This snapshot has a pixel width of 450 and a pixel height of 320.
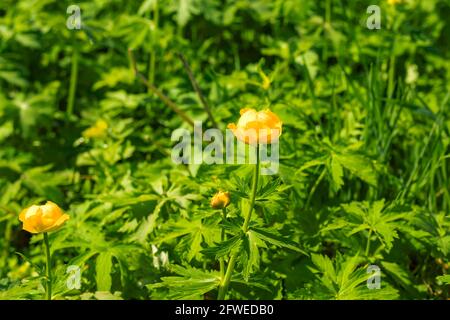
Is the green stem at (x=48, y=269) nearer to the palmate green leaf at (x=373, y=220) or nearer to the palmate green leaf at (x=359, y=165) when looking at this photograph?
the palmate green leaf at (x=373, y=220)

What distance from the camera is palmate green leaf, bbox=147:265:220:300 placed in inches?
60.0

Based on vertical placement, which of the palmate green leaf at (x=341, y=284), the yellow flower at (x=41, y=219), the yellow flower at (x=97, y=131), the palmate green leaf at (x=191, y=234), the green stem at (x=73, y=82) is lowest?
the palmate green leaf at (x=341, y=284)

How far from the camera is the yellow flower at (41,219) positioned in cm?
149

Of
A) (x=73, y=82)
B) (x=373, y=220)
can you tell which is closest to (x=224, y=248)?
(x=373, y=220)

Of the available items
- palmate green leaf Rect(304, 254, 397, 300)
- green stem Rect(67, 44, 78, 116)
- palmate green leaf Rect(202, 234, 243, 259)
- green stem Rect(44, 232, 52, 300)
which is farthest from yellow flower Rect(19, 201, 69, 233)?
green stem Rect(67, 44, 78, 116)

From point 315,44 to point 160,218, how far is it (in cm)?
126

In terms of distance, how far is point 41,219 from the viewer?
4.91ft

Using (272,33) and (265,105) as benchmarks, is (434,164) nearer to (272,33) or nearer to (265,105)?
(265,105)

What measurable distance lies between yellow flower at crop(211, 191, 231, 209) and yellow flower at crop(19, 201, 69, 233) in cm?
37

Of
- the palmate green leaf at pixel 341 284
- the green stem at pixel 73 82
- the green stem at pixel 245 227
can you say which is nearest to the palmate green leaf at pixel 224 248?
the green stem at pixel 245 227

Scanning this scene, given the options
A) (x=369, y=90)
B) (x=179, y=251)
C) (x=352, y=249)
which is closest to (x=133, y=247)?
(x=179, y=251)

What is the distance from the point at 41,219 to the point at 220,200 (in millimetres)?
427

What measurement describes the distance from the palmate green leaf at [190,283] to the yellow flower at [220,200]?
18cm

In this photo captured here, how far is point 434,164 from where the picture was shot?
2.01 metres
